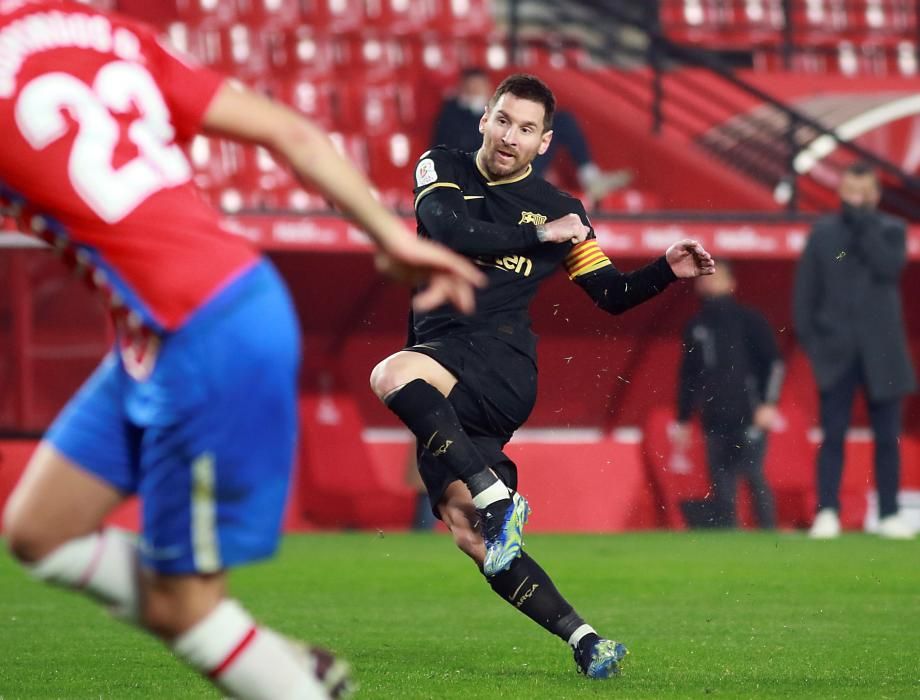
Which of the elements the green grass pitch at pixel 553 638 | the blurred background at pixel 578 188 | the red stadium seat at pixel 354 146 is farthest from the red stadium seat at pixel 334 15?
the green grass pitch at pixel 553 638

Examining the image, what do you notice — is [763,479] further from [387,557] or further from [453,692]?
[453,692]

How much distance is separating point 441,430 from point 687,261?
103cm

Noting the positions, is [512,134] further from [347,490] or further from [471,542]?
[347,490]

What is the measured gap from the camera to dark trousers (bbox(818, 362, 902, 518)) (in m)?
11.4

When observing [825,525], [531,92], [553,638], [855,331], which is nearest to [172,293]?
[531,92]

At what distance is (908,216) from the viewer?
15.1 metres

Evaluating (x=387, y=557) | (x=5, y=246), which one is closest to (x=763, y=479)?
(x=387, y=557)

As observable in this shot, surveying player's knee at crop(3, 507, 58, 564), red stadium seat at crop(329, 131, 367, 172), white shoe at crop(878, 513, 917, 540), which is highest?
player's knee at crop(3, 507, 58, 564)

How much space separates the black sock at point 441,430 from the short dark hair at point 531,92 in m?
1.07

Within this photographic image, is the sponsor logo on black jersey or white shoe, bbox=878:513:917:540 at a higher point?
the sponsor logo on black jersey

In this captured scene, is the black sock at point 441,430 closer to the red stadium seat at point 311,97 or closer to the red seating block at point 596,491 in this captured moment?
the red seating block at point 596,491

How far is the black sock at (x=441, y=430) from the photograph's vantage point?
5539 millimetres

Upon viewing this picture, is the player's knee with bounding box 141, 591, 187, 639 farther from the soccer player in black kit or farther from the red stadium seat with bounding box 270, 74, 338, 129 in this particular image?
the red stadium seat with bounding box 270, 74, 338, 129

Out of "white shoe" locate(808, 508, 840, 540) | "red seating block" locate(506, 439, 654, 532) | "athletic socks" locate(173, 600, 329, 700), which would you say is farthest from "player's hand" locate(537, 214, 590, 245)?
"white shoe" locate(808, 508, 840, 540)
